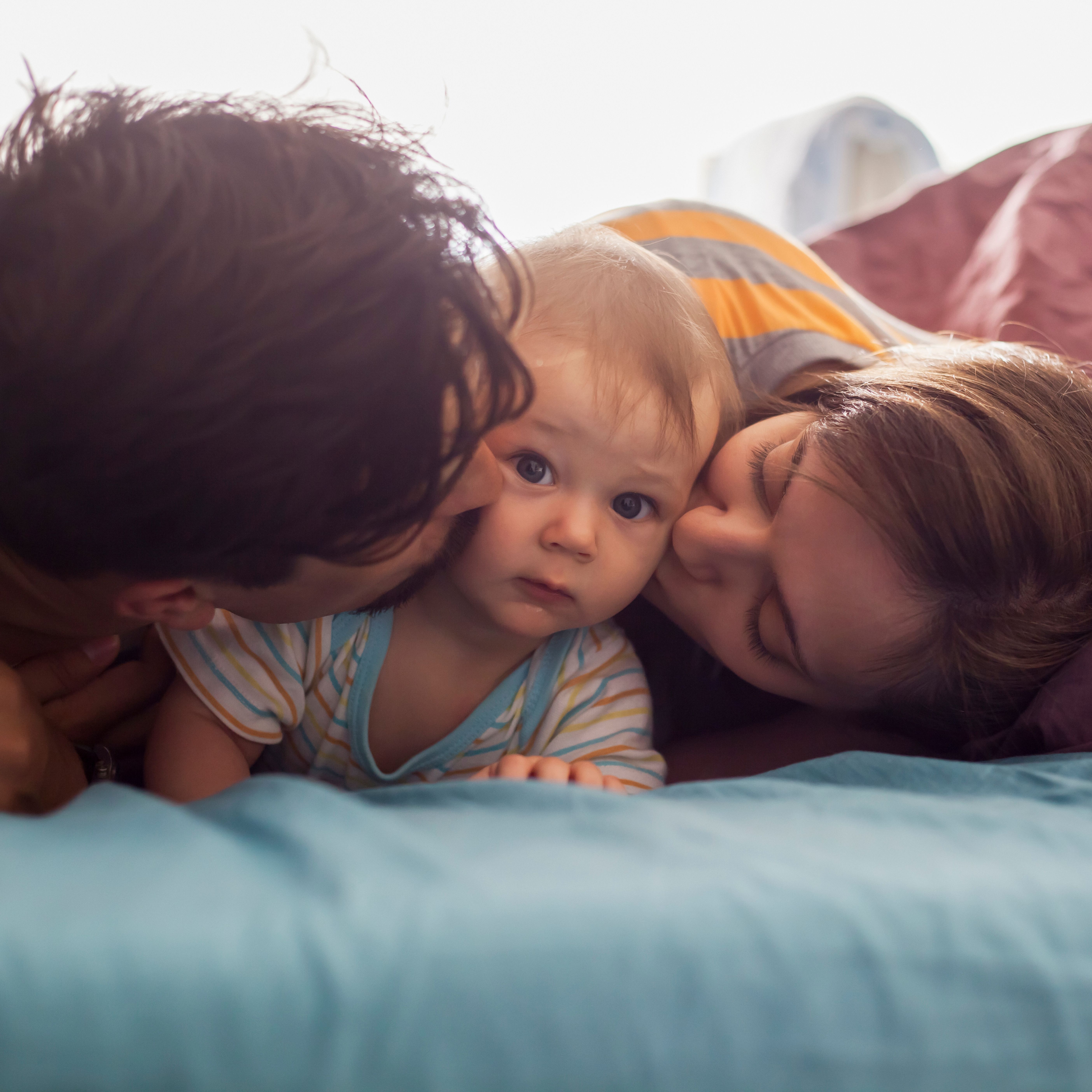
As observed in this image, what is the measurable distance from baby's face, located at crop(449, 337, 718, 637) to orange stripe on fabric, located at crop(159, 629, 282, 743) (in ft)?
0.76

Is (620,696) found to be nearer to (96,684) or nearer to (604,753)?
(604,753)

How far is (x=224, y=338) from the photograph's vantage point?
1.52 feet

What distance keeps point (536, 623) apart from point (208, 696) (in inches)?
11.7

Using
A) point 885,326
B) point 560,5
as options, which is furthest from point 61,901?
point 560,5

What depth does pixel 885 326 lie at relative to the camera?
3.67ft

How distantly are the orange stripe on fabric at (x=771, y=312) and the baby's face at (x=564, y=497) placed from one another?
0.28 metres

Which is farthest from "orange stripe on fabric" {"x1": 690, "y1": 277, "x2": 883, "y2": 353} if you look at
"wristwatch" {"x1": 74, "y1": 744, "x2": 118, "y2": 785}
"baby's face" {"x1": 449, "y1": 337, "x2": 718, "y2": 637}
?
"wristwatch" {"x1": 74, "y1": 744, "x2": 118, "y2": 785}

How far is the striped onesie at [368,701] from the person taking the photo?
0.77 meters

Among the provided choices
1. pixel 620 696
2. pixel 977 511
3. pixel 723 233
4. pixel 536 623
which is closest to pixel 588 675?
pixel 620 696

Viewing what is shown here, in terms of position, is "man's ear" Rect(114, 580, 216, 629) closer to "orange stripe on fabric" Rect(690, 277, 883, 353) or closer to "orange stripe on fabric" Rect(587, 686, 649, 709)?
"orange stripe on fabric" Rect(587, 686, 649, 709)

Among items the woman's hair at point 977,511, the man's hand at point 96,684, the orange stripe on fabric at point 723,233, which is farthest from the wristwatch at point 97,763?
the orange stripe on fabric at point 723,233

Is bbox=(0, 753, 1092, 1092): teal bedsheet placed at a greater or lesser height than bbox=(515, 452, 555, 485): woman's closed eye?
lesser

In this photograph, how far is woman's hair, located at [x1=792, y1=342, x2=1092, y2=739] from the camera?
0.67m

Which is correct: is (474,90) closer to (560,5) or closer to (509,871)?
(560,5)
